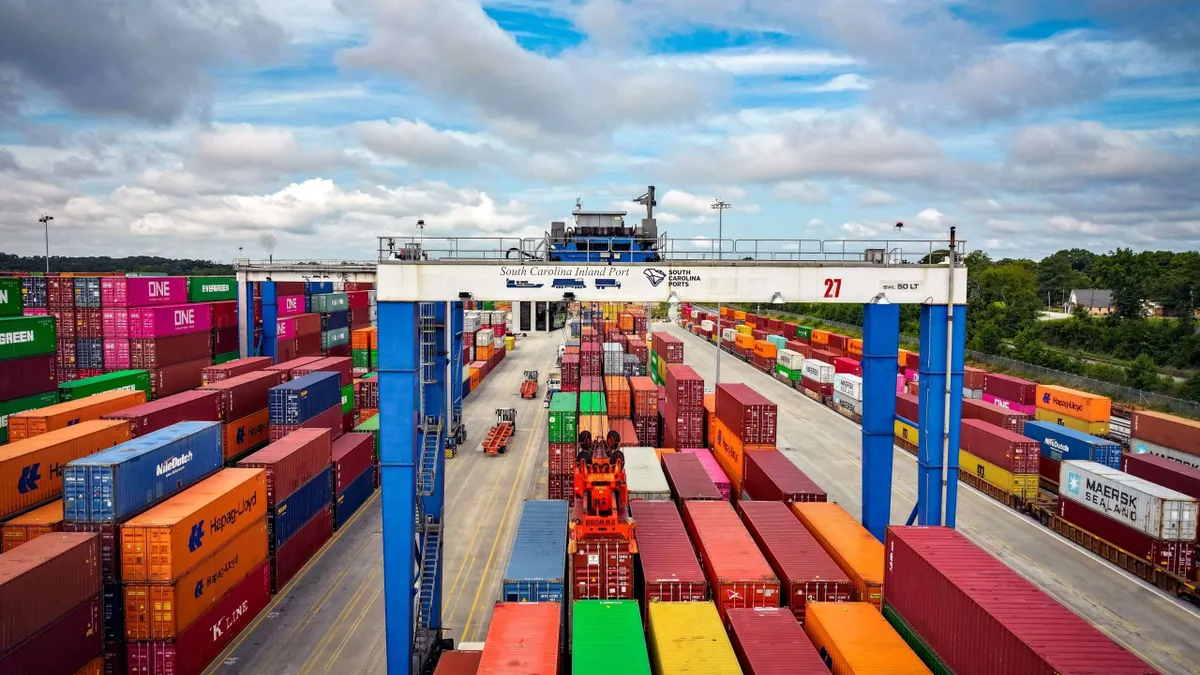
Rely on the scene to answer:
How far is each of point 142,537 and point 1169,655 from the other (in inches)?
1206

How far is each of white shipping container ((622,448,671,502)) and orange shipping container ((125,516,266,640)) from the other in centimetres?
1290

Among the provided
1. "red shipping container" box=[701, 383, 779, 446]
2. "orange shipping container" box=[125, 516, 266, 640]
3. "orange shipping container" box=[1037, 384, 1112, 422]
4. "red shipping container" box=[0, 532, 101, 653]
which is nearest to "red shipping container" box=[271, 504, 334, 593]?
"orange shipping container" box=[125, 516, 266, 640]

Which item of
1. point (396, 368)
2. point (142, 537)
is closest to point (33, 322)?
point (142, 537)

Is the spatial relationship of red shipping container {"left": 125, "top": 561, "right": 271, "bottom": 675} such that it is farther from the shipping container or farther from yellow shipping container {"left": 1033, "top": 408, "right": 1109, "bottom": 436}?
yellow shipping container {"left": 1033, "top": 408, "right": 1109, "bottom": 436}

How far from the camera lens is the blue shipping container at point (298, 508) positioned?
76.7 feet

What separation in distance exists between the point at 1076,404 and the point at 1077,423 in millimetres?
1170

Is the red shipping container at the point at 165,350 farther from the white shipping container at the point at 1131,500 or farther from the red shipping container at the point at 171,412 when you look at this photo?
the white shipping container at the point at 1131,500

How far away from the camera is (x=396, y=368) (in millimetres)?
16953

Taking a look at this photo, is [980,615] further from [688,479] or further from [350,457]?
[350,457]

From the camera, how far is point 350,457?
1227 inches

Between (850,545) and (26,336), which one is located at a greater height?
(26,336)

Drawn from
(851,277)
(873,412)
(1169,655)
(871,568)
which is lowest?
(1169,655)

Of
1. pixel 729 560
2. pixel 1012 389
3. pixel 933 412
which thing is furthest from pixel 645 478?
pixel 1012 389

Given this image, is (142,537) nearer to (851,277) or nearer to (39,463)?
(39,463)
